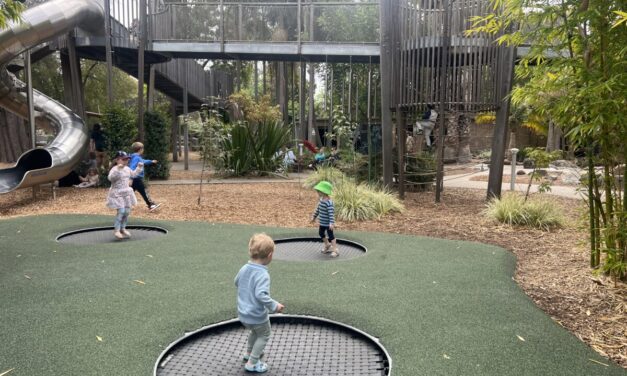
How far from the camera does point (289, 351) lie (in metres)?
3.00

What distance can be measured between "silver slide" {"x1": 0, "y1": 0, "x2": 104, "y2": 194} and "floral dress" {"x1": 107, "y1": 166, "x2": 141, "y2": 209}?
3931mm

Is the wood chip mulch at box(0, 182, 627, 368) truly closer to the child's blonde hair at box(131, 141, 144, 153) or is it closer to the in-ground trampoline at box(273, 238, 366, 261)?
the in-ground trampoline at box(273, 238, 366, 261)

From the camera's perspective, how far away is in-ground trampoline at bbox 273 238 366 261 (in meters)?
5.26

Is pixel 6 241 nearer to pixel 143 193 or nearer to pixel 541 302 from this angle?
pixel 143 193

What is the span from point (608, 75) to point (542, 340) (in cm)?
188

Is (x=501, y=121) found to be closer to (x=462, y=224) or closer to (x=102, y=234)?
(x=462, y=224)

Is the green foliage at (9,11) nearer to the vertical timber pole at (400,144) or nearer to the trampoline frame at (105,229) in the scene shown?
the trampoline frame at (105,229)

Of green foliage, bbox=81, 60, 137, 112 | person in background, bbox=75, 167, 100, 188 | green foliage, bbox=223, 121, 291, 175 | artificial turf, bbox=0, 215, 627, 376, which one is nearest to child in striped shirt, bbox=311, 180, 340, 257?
artificial turf, bbox=0, 215, 627, 376

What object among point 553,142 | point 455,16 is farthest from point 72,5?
point 553,142

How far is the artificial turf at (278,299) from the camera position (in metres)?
2.74

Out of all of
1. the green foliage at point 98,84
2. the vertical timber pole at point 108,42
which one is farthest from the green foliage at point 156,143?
the green foliage at point 98,84

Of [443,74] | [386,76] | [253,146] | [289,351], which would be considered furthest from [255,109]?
[289,351]

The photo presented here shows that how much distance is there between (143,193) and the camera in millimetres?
7793

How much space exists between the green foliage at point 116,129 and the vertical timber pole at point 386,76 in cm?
586
